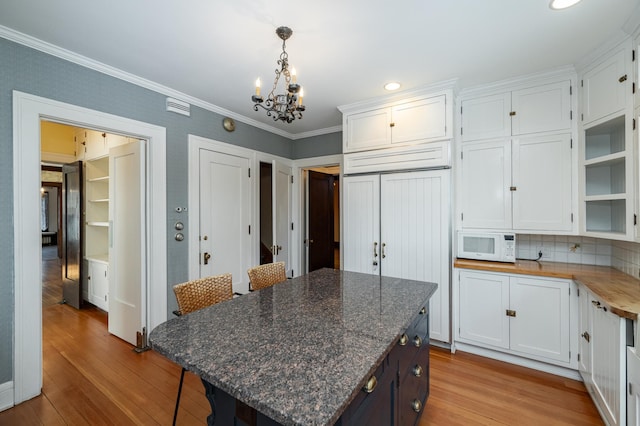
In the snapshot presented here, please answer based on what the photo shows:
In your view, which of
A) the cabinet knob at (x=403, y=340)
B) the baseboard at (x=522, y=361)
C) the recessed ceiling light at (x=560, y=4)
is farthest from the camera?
the baseboard at (x=522, y=361)

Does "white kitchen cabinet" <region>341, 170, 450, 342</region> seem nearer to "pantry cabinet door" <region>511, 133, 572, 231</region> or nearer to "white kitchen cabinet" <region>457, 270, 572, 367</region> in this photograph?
"white kitchen cabinet" <region>457, 270, 572, 367</region>

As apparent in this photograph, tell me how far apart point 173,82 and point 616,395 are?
4.05 meters

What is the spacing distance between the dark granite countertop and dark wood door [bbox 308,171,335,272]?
8.95 ft

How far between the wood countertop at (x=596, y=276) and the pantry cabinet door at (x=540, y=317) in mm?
89

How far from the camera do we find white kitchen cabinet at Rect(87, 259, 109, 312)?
3.67 meters

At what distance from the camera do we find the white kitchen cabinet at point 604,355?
4.89ft

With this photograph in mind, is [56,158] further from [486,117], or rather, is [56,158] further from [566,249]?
[566,249]

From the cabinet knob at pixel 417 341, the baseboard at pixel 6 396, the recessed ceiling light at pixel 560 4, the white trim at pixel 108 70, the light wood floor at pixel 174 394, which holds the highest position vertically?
the recessed ceiling light at pixel 560 4

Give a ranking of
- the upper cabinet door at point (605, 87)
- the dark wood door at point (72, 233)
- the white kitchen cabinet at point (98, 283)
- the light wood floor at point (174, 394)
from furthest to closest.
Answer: the dark wood door at point (72, 233)
the white kitchen cabinet at point (98, 283)
the upper cabinet door at point (605, 87)
the light wood floor at point (174, 394)

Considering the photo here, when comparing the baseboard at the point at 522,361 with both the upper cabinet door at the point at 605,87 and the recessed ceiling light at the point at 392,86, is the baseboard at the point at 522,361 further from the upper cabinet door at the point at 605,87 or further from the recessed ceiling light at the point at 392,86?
the recessed ceiling light at the point at 392,86

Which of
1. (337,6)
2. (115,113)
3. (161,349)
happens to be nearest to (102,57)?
(115,113)

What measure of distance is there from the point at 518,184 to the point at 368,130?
161cm

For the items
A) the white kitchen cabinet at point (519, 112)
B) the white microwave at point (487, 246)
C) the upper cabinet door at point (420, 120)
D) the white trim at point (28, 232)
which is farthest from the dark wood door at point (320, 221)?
the white trim at point (28, 232)

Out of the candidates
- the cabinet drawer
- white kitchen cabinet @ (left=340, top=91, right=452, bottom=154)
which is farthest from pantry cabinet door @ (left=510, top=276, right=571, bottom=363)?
white kitchen cabinet @ (left=340, top=91, right=452, bottom=154)
